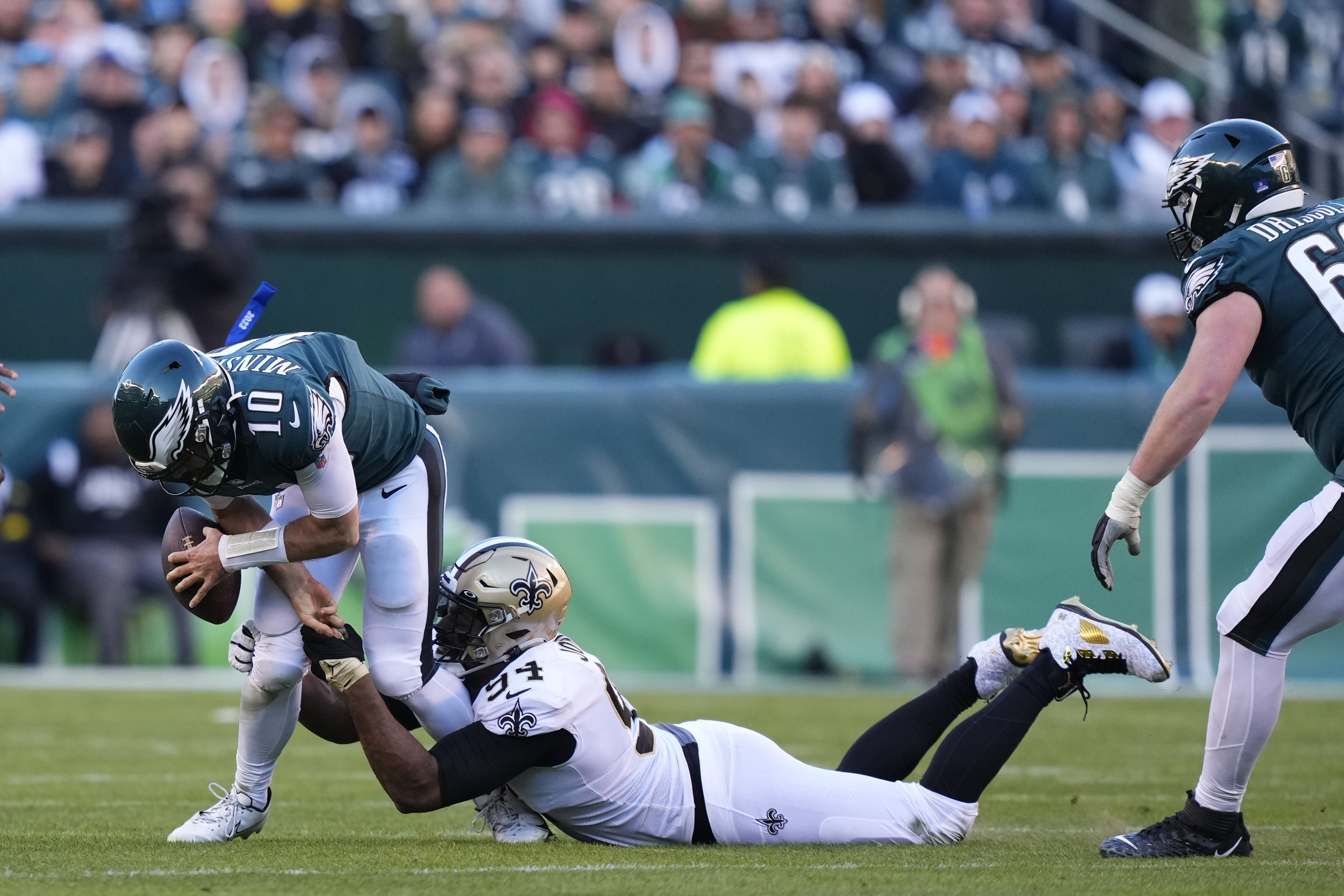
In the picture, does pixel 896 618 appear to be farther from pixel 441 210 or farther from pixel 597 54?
pixel 597 54

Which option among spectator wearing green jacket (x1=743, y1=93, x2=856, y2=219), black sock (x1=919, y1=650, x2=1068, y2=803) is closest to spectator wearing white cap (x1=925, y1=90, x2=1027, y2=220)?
spectator wearing green jacket (x1=743, y1=93, x2=856, y2=219)

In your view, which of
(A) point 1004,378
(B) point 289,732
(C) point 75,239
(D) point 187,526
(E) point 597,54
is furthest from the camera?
(E) point 597,54

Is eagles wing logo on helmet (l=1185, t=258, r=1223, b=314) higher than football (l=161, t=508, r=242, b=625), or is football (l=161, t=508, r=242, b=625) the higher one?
eagles wing logo on helmet (l=1185, t=258, r=1223, b=314)

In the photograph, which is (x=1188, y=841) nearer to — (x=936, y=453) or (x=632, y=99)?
(x=936, y=453)

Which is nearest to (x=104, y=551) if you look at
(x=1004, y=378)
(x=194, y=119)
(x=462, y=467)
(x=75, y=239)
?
(x=462, y=467)

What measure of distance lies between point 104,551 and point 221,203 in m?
3.09

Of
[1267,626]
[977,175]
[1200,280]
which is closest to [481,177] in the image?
[977,175]

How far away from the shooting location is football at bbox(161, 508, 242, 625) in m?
4.45

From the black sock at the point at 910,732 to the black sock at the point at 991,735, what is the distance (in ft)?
0.38

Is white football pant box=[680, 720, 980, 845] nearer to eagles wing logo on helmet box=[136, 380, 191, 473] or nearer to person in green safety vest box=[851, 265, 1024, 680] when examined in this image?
eagles wing logo on helmet box=[136, 380, 191, 473]

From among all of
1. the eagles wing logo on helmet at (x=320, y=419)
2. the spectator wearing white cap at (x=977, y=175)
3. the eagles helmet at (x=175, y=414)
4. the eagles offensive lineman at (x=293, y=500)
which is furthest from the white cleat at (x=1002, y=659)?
the spectator wearing white cap at (x=977, y=175)

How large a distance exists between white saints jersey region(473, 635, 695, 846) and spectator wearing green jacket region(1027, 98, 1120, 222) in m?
8.71

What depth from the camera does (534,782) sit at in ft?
15.0

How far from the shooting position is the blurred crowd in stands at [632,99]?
12.5 metres
